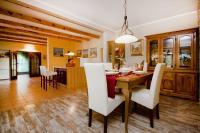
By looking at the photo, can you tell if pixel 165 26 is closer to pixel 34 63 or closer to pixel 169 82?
pixel 169 82

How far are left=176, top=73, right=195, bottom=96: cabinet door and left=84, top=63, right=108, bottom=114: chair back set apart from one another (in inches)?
104

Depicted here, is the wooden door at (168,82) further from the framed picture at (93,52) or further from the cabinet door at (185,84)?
the framed picture at (93,52)

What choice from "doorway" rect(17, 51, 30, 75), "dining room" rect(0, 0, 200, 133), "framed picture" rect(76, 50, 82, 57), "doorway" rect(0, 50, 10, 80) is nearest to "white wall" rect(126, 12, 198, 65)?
"dining room" rect(0, 0, 200, 133)

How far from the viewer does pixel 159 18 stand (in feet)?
12.7

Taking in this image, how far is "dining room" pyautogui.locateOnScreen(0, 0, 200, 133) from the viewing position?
184 centimetres

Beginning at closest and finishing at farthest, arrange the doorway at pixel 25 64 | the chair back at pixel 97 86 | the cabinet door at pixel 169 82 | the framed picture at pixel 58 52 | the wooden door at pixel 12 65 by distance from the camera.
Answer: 1. the chair back at pixel 97 86
2. the cabinet door at pixel 169 82
3. the framed picture at pixel 58 52
4. the wooden door at pixel 12 65
5. the doorway at pixel 25 64

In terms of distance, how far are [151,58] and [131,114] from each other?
2199mm

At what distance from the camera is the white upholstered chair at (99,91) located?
1629 millimetres

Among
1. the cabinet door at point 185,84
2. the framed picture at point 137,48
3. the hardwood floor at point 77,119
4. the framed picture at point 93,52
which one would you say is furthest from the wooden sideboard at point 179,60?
the framed picture at point 93,52

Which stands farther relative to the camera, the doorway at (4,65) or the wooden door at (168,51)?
the doorway at (4,65)

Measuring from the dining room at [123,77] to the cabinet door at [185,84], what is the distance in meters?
0.02

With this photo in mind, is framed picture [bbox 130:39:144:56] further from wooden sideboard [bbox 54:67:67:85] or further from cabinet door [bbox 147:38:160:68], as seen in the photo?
wooden sideboard [bbox 54:67:67:85]

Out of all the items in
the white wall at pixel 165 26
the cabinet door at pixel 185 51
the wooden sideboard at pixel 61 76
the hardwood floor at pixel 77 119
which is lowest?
the hardwood floor at pixel 77 119

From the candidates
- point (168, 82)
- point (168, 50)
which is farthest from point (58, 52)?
point (168, 82)
